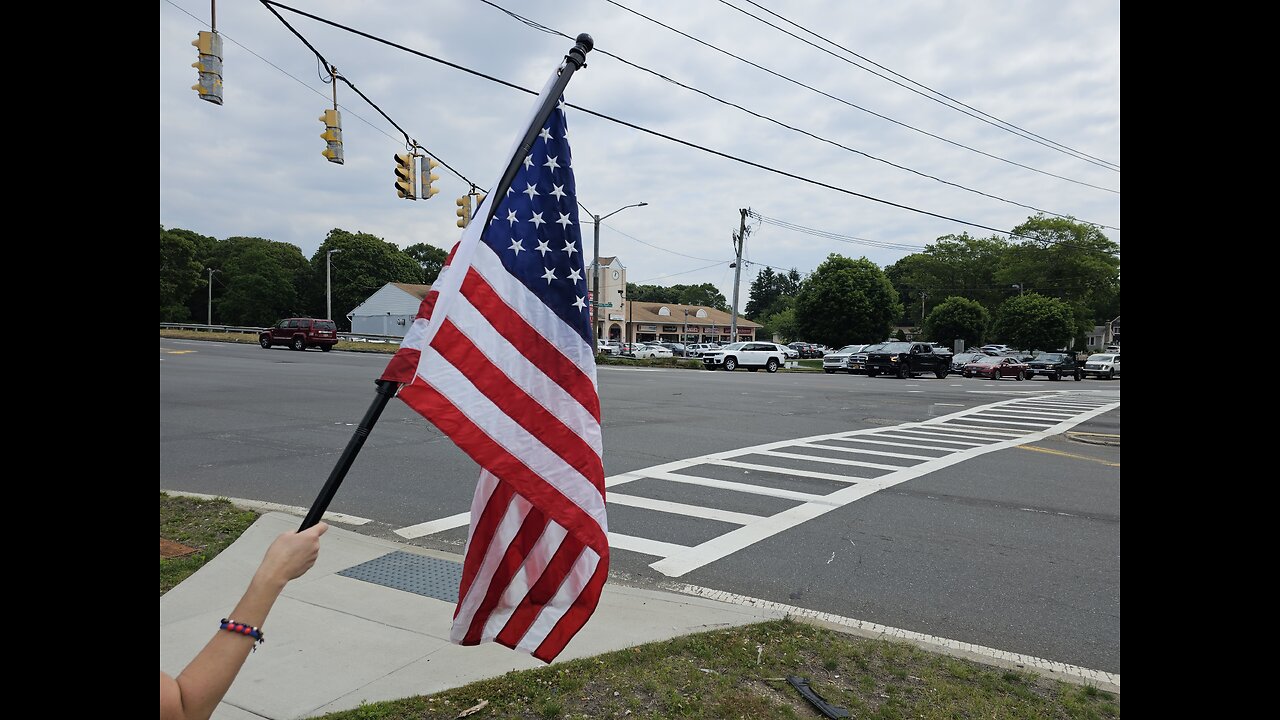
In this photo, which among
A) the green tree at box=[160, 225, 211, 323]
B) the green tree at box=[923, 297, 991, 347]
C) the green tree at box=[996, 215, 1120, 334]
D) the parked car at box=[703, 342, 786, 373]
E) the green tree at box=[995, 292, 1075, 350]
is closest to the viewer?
the parked car at box=[703, 342, 786, 373]

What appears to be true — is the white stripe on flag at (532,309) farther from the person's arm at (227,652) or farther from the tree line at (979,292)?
the tree line at (979,292)

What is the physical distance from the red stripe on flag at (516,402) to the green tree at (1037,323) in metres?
67.6

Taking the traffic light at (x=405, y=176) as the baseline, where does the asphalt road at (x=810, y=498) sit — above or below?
below

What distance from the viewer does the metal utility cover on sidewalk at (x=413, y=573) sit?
16.5 ft

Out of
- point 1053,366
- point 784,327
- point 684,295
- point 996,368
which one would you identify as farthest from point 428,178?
point 684,295

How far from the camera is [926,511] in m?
7.66

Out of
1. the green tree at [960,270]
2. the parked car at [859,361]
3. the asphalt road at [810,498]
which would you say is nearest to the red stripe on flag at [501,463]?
the asphalt road at [810,498]

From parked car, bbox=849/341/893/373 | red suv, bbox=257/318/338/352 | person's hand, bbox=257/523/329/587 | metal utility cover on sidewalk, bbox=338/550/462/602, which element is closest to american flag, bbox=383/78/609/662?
person's hand, bbox=257/523/329/587

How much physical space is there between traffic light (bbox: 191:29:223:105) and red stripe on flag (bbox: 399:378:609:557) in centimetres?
1209

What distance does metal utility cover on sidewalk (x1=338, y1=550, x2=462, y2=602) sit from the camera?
16.5 feet

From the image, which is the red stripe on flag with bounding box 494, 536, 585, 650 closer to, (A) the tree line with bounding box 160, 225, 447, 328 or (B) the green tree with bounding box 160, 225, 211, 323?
(A) the tree line with bounding box 160, 225, 447, 328

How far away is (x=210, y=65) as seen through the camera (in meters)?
11.5

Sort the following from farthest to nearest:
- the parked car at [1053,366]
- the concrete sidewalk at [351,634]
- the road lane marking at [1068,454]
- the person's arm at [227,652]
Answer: the parked car at [1053,366] < the road lane marking at [1068,454] < the concrete sidewalk at [351,634] < the person's arm at [227,652]

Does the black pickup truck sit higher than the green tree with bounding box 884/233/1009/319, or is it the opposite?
the green tree with bounding box 884/233/1009/319
